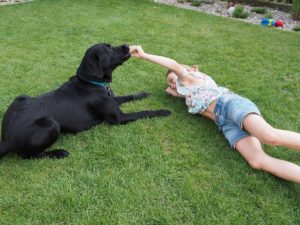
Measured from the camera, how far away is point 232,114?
13.7 feet

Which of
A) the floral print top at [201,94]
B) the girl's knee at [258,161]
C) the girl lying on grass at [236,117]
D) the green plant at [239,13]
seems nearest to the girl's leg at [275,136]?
the girl lying on grass at [236,117]

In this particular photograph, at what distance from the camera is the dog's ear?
4512 mm

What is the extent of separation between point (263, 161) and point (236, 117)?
552 millimetres

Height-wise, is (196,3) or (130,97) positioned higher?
(196,3)

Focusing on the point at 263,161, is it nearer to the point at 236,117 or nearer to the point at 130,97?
the point at 236,117

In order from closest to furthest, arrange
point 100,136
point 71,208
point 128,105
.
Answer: point 71,208 → point 100,136 → point 128,105

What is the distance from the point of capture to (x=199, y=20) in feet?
31.2

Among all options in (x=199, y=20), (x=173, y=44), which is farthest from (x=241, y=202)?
(x=199, y=20)

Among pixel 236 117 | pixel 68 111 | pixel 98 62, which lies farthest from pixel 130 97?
pixel 236 117

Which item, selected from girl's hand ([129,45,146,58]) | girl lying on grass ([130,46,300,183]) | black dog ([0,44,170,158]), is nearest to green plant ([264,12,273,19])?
girl lying on grass ([130,46,300,183])

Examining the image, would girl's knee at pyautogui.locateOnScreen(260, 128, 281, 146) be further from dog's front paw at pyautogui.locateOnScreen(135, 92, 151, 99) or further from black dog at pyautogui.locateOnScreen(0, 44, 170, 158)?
dog's front paw at pyautogui.locateOnScreen(135, 92, 151, 99)

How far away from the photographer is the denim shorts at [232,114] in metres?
4.07

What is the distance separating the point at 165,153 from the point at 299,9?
745cm

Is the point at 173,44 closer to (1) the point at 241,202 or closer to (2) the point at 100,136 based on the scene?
(2) the point at 100,136
